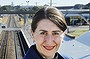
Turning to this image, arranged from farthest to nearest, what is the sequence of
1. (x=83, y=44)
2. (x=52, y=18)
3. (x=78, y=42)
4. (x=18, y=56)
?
1. (x=18, y=56)
2. (x=78, y=42)
3. (x=83, y=44)
4. (x=52, y=18)

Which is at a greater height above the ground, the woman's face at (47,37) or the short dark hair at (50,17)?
the short dark hair at (50,17)

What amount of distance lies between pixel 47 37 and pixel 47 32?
25 millimetres

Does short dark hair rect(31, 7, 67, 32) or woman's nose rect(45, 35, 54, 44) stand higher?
short dark hair rect(31, 7, 67, 32)

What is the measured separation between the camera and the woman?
1218mm

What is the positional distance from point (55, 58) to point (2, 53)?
16.0 m

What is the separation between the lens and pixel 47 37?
1.23 meters

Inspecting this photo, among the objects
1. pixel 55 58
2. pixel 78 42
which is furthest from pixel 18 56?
pixel 55 58

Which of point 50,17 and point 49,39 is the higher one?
point 50,17

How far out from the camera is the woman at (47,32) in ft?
4.00

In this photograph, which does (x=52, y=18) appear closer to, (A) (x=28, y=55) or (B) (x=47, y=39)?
(B) (x=47, y=39)

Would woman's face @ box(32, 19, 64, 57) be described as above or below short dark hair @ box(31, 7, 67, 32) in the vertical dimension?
below

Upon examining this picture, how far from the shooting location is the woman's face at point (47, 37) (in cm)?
122

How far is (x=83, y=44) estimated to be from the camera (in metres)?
10.8

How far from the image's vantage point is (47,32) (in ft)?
4.04
